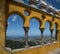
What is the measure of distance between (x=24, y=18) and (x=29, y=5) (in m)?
0.64

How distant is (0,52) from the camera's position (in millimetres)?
5363

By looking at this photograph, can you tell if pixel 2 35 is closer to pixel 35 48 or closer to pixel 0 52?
pixel 0 52

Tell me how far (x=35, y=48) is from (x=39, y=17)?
1.69 metres

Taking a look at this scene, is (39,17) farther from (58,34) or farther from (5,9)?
(58,34)

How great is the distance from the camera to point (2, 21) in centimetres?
558

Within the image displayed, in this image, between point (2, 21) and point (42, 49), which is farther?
point (42, 49)

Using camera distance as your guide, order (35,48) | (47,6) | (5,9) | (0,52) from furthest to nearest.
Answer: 1. (47,6)
2. (35,48)
3. (5,9)
4. (0,52)

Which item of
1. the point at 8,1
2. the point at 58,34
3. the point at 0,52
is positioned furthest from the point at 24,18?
the point at 58,34

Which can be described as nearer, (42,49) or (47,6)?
(42,49)

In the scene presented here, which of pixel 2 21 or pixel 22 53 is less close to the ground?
pixel 2 21

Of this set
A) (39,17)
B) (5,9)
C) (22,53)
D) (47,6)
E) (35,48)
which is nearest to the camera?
(5,9)

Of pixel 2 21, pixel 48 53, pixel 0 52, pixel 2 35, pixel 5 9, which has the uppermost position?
pixel 5 9

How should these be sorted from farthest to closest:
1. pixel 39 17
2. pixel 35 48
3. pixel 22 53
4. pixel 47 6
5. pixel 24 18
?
pixel 47 6
pixel 39 17
pixel 35 48
pixel 24 18
pixel 22 53

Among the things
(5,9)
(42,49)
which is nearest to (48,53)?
(42,49)
